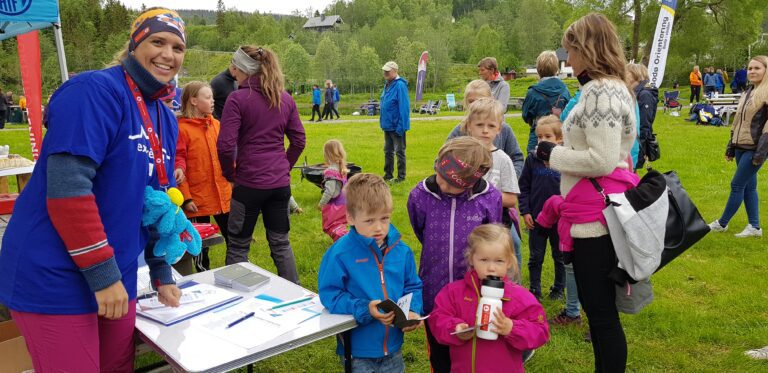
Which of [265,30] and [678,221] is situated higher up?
[265,30]

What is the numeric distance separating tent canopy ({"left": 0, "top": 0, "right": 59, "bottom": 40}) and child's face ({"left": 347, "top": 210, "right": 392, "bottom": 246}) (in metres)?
4.38

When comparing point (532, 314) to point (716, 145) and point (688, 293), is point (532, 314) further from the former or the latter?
point (716, 145)

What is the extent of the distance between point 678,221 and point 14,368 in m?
3.24

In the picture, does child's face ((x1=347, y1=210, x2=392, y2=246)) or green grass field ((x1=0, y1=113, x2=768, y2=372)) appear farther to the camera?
green grass field ((x1=0, y1=113, x2=768, y2=372))

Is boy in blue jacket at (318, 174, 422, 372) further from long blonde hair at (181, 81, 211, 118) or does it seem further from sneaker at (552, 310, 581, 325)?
long blonde hair at (181, 81, 211, 118)

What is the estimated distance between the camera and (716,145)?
468 inches

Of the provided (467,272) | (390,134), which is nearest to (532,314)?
(467,272)

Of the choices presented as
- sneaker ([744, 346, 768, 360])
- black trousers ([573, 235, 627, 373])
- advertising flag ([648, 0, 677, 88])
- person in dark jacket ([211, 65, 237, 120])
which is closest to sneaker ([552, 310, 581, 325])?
sneaker ([744, 346, 768, 360])

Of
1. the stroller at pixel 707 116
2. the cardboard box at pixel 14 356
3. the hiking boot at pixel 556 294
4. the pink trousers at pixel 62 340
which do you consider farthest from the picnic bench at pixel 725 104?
the pink trousers at pixel 62 340

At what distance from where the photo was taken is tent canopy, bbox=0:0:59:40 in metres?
4.91

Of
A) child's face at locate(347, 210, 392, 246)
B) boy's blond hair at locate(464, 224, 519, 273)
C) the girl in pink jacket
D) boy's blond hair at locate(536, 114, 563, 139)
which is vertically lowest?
the girl in pink jacket

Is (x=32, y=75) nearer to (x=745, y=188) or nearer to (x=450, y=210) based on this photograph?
(x=450, y=210)

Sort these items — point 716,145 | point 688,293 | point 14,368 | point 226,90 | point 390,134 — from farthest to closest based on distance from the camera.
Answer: point 716,145
point 390,134
point 226,90
point 688,293
point 14,368

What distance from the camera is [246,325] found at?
7.31ft
